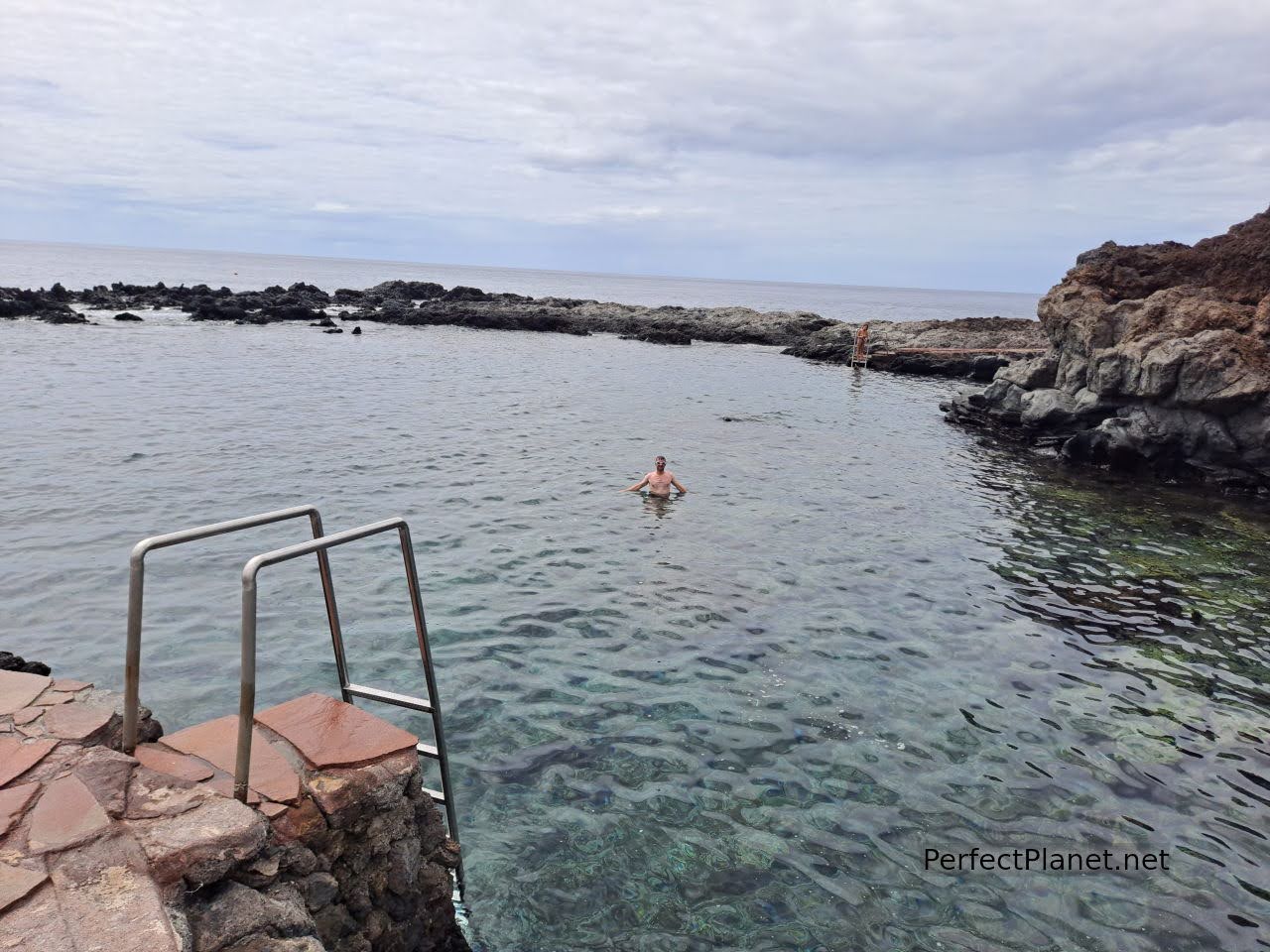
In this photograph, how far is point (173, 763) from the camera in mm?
4008

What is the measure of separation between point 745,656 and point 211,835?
6730mm

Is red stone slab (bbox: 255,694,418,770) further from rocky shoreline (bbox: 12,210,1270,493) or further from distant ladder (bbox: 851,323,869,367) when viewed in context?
distant ladder (bbox: 851,323,869,367)

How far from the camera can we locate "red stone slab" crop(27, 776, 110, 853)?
3283mm

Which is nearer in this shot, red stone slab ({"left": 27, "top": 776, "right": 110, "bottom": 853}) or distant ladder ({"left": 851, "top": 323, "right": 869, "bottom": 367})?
red stone slab ({"left": 27, "top": 776, "right": 110, "bottom": 853})

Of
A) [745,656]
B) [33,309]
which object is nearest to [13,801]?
[745,656]

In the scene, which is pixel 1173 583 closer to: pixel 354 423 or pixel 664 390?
pixel 354 423

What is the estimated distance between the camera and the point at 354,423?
22.7m

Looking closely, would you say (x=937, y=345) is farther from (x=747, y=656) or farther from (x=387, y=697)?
(x=387, y=697)

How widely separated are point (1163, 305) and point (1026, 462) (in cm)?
587

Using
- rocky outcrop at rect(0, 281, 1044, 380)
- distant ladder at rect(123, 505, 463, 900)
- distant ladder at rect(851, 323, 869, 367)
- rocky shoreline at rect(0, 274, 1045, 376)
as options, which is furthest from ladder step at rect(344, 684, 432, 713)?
distant ladder at rect(851, 323, 869, 367)

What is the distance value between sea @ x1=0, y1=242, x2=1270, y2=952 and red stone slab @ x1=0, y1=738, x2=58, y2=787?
9.52ft

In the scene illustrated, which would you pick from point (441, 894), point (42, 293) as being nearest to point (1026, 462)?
point (441, 894)

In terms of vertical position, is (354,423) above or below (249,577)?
below

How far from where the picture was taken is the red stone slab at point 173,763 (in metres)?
3.92
